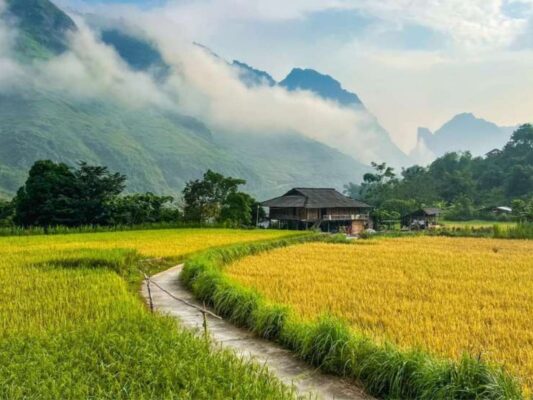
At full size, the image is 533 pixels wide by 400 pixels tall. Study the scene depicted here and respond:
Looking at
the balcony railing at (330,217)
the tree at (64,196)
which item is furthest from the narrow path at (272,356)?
the balcony railing at (330,217)

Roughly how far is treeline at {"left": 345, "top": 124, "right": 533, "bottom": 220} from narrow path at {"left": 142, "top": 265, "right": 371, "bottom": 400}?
51092mm

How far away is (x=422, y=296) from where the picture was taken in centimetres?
1109

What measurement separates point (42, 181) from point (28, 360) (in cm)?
3355

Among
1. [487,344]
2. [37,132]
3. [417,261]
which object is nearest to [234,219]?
[417,261]

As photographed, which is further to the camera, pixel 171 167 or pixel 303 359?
pixel 171 167

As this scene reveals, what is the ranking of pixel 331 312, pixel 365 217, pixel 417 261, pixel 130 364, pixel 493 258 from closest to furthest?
pixel 130 364, pixel 331 312, pixel 417 261, pixel 493 258, pixel 365 217

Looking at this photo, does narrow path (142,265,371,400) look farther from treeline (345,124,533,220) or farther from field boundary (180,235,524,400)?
treeline (345,124,533,220)

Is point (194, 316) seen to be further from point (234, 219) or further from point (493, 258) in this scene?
point (234, 219)

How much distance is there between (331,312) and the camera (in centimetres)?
913

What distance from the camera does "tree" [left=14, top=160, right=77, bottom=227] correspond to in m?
35.3

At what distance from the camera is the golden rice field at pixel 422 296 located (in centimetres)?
718

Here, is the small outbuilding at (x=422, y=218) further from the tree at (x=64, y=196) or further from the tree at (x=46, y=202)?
the tree at (x=46, y=202)

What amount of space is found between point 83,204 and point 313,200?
2173 cm

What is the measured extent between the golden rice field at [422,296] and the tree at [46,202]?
2197 centimetres
